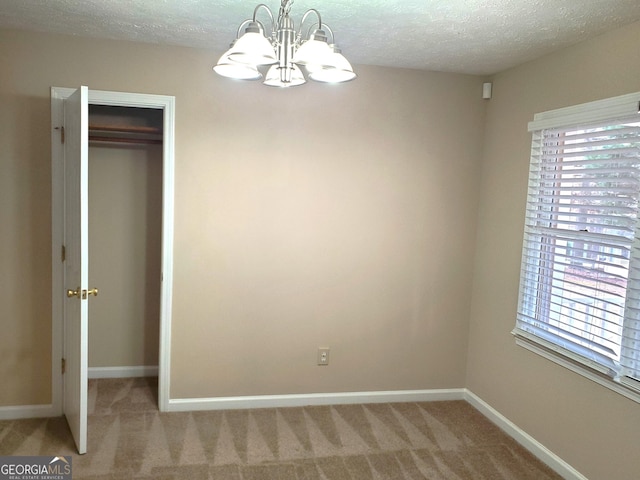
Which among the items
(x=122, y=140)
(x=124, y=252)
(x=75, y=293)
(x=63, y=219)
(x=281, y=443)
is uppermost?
(x=122, y=140)

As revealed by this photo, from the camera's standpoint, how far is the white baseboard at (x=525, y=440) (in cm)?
300

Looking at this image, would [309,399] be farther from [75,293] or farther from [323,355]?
[75,293]

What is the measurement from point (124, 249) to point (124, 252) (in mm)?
24

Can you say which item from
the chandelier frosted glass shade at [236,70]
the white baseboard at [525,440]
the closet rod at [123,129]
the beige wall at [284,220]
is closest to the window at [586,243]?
the white baseboard at [525,440]

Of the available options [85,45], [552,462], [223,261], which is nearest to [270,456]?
[223,261]

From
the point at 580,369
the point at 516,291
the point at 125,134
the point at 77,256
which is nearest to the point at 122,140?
the point at 125,134

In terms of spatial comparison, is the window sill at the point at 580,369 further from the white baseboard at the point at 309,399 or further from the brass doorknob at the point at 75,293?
the brass doorknob at the point at 75,293

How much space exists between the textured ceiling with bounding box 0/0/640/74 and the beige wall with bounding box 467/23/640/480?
0.17m

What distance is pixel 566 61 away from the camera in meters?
3.07

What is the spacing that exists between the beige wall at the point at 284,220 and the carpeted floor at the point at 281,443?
9.4 inches

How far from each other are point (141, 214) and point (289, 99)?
5.01ft

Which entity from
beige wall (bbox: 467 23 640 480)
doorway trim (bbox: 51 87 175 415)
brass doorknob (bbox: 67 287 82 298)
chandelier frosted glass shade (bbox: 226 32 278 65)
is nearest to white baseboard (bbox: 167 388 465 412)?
doorway trim (bbox: 51 87 175 415)

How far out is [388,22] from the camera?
2738 millimetres

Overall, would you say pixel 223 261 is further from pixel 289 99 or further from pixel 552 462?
pixel 552 462
